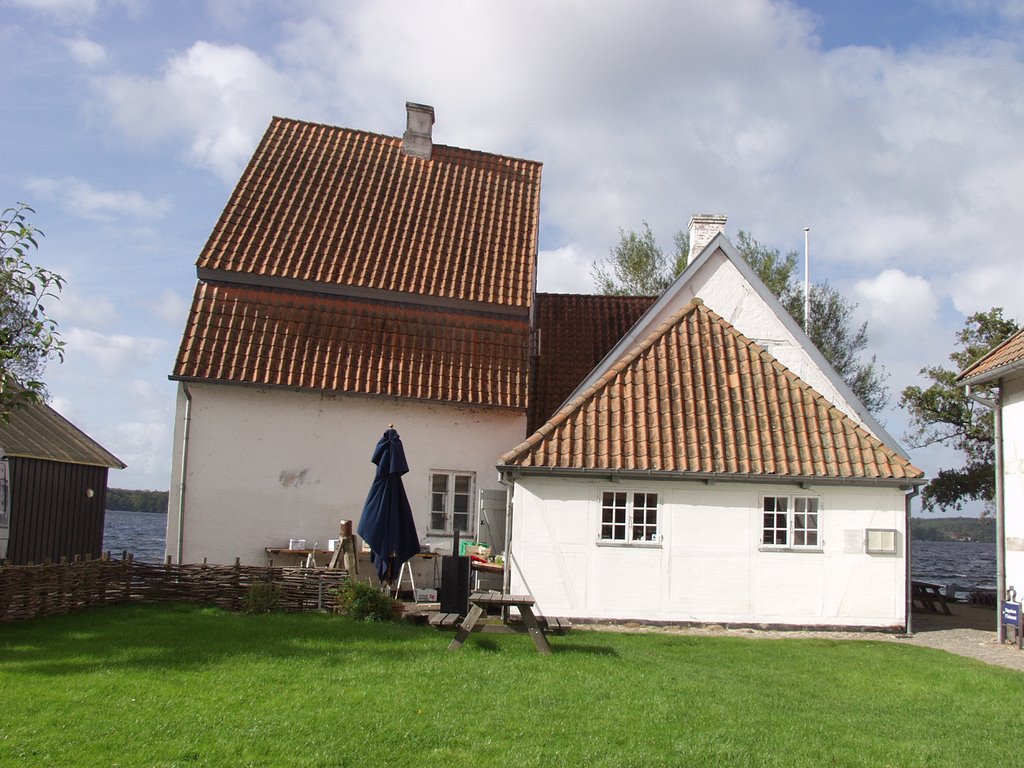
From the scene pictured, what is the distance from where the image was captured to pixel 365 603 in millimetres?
14227

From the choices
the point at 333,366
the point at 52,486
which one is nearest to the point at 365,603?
the point at 333,366

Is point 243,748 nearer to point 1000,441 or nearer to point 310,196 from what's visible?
point 1000,441

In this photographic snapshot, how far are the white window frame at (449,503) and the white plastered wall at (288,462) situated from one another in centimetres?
12

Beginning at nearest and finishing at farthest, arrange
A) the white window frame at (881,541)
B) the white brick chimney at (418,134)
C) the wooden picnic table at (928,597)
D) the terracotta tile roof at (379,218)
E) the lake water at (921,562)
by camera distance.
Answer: the white window frame at (881,541) < the terracotta tile roof at (379,218) < the wooden picnic table at (928,597) < the white brick chimney at (418,134) < the lake water at (921,562)

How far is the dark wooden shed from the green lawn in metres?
8.13

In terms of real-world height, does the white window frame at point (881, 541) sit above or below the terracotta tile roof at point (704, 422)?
below

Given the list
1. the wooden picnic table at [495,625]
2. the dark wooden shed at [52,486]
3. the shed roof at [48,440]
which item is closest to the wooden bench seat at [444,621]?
the wooden picnic table at [495,625]

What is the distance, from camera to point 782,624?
619 inches

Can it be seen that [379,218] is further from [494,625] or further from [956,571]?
[956,571]

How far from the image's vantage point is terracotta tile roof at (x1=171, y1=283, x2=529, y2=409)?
1816 centimetres

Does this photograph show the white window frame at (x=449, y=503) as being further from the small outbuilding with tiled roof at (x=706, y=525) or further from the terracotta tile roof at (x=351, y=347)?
the small outbuilding with tiled roof at (x=706, y=525)

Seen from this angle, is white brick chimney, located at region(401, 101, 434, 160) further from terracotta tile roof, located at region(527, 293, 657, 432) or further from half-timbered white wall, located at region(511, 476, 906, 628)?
half-timbered white wall, located at region(511, 476, 906, 628)

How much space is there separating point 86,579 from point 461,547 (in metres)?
6.53

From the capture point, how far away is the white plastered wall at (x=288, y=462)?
1778 centimetres
